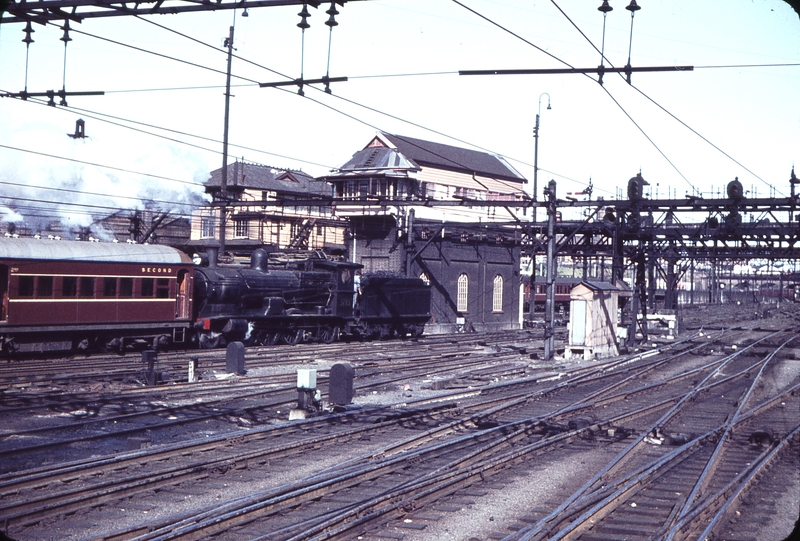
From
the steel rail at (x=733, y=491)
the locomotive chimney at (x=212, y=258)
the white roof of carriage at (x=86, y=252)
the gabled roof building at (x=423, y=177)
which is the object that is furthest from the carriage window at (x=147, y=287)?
the steel rail at (x=733, y=491)

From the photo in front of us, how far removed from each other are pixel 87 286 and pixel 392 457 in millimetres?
15338

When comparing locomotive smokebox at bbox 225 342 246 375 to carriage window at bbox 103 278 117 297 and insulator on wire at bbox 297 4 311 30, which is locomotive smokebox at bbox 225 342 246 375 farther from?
insulator on wire at bbox 297 4 311 30

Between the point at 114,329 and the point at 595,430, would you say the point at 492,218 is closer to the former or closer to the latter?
the point at 114,329

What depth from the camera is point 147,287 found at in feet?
82.1

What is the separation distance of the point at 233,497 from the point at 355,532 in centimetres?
197

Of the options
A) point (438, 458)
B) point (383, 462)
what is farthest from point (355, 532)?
point (438, 458)

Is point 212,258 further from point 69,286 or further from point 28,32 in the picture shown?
point 28,32

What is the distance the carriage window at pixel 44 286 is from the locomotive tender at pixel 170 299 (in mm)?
Answer: 29

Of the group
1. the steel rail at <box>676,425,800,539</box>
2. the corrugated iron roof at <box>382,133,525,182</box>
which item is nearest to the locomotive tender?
the steel rail at <box>676,425,800,539</box>

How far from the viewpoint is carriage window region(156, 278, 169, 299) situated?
25422 millimetres

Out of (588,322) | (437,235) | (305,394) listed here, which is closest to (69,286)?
(305,394)

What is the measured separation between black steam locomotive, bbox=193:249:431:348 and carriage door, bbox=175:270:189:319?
563mm

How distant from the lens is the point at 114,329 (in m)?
24.2

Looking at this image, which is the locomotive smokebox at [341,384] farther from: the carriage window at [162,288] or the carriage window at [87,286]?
the carriage window at [162,288]
